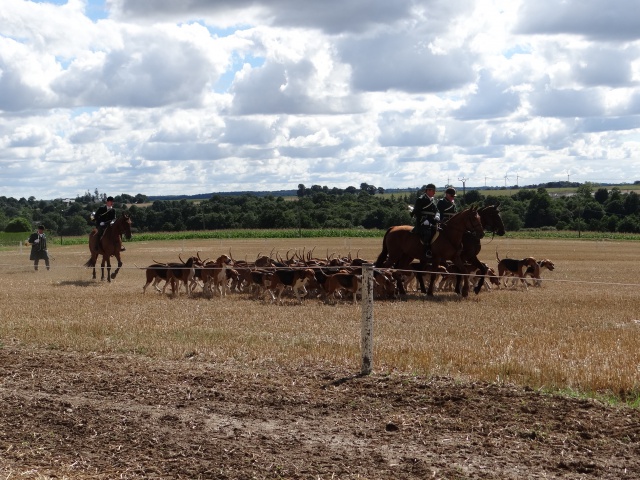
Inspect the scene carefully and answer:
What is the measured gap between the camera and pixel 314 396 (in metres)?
8.96

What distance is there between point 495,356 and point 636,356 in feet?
6.25

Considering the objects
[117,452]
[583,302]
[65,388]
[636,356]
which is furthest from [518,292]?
[117,452]

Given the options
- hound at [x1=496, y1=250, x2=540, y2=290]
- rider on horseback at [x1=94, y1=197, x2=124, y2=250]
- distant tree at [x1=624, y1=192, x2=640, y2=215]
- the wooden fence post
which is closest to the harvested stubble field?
the wooden fence post

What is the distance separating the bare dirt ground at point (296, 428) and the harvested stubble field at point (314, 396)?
24 mm

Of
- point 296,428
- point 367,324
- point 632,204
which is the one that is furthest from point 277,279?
point 632,204

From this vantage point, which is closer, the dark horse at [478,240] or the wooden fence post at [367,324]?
the wooden fence post at [367,324]

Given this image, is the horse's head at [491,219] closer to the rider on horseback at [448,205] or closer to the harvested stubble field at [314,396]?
the rider on horseback at [448,205]

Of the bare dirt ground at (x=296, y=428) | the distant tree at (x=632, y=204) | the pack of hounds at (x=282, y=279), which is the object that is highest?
the distant tree at (x=632, y=204)

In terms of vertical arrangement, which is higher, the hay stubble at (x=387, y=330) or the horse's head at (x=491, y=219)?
the horse's head at (x=491, y=219)

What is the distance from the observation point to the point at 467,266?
Result: 842 inches

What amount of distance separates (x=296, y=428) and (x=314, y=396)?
1100 mm

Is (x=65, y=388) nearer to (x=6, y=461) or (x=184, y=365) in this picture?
(x=184, y=365)

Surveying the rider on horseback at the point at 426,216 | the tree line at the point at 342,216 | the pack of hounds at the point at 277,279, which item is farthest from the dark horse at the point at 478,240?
the tree line at the point at 342,216

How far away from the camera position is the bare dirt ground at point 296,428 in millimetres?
6809
